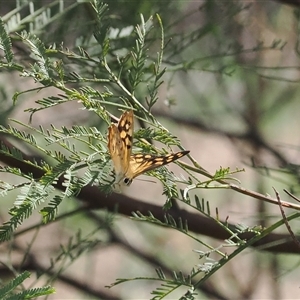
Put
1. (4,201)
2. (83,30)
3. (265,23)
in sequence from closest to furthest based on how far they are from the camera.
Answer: (83,30)
(4,201)
(265,23)

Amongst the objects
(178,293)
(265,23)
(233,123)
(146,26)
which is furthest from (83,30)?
(233,123)

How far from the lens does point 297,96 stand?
1759mm

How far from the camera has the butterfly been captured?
441mm

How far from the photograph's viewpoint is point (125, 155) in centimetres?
44

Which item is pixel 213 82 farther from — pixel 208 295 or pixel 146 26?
pixel 146 26

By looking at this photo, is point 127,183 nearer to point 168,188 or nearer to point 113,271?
point 168,188

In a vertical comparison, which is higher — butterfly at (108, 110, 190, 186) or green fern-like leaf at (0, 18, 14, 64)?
green fern-like leaf at (0, 18, 14, 64)

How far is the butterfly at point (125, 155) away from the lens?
441 mm

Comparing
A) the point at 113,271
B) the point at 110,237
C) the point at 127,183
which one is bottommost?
the point at 127,183

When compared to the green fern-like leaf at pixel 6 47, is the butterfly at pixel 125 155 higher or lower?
lower

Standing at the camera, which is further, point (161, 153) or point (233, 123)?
point (233, 123)

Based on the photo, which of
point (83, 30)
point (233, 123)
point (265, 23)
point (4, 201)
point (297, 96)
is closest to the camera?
point (83, 30)

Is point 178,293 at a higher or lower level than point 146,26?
higher

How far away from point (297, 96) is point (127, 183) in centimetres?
139
